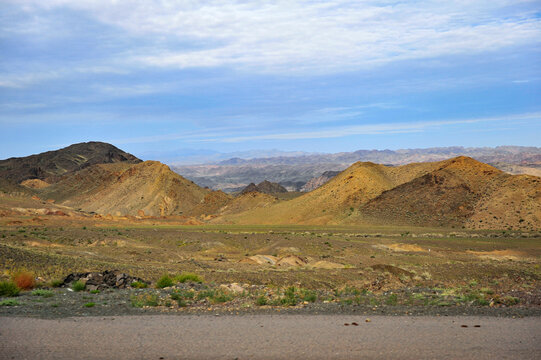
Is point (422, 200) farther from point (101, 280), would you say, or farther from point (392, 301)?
point (101, 280)

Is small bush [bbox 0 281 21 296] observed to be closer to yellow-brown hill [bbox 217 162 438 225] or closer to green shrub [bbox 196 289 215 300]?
green shrub [bbox 196 289 215 300]

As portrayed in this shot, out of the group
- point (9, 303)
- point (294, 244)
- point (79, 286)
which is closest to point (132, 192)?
point (294, 244)

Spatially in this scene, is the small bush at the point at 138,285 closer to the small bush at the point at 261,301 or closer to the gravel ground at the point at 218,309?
the gravel ground at the point at 218,309

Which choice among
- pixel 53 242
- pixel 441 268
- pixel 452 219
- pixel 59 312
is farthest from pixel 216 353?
pixel 452 219

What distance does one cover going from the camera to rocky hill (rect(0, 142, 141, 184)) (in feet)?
543

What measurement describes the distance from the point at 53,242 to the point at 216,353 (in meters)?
36.7

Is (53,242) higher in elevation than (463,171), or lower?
lower

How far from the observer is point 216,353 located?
956 cm

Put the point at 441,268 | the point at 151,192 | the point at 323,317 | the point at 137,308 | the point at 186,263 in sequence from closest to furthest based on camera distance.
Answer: the point at 323,317 < the point at 137,308 < the point at 441,268 < the point at 186,263 < the point at 151,192

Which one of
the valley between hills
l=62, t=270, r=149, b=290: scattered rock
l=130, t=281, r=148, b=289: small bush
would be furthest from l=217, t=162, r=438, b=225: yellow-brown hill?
l=62, t=270, r=149, b=290: scattered rock

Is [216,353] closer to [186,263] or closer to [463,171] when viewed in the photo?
[186,263]

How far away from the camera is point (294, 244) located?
43.8m

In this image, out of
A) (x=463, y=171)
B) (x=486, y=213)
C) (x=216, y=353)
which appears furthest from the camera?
(x=463, y=171)

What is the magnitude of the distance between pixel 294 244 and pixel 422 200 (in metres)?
38.6
